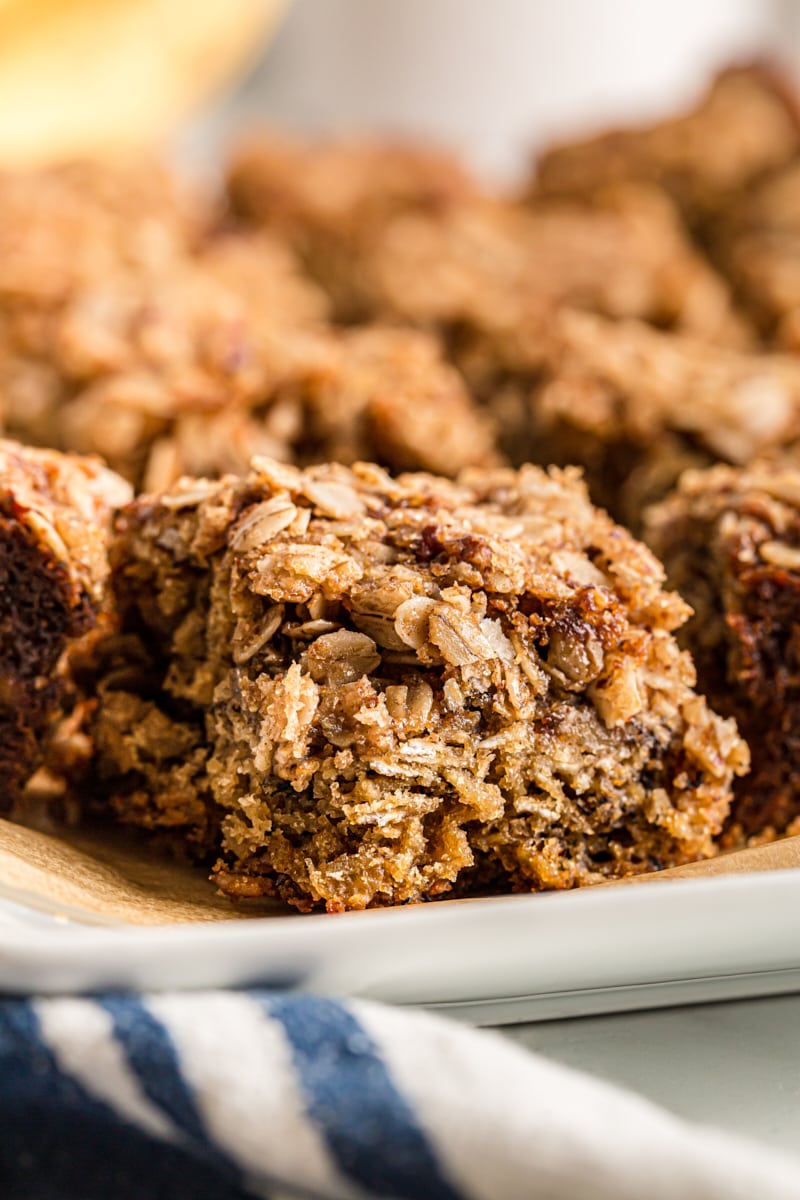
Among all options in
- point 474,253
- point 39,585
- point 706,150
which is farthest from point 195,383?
point 706,150

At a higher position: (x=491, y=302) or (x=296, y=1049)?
(x=491, y=302)

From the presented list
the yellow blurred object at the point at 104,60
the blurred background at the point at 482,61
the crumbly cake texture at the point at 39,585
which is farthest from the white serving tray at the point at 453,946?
the blurred background at the point at 482,61

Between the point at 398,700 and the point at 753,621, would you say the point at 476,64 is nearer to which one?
the point at 753,621

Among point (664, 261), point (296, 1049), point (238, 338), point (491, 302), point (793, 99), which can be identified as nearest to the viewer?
point (296, 1049)

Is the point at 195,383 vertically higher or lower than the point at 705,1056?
higher

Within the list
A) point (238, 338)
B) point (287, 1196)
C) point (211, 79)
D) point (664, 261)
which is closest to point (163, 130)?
point (211, 79)

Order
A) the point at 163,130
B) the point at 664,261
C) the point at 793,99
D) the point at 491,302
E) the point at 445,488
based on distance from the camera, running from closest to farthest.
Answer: the point at 445,488 < the point at 491,302 < the point at 664,261 < the point at 793,99 < the point at 163,130

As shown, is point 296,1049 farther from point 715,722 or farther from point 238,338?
point 238,338

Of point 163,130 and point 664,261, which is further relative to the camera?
point 163,130
